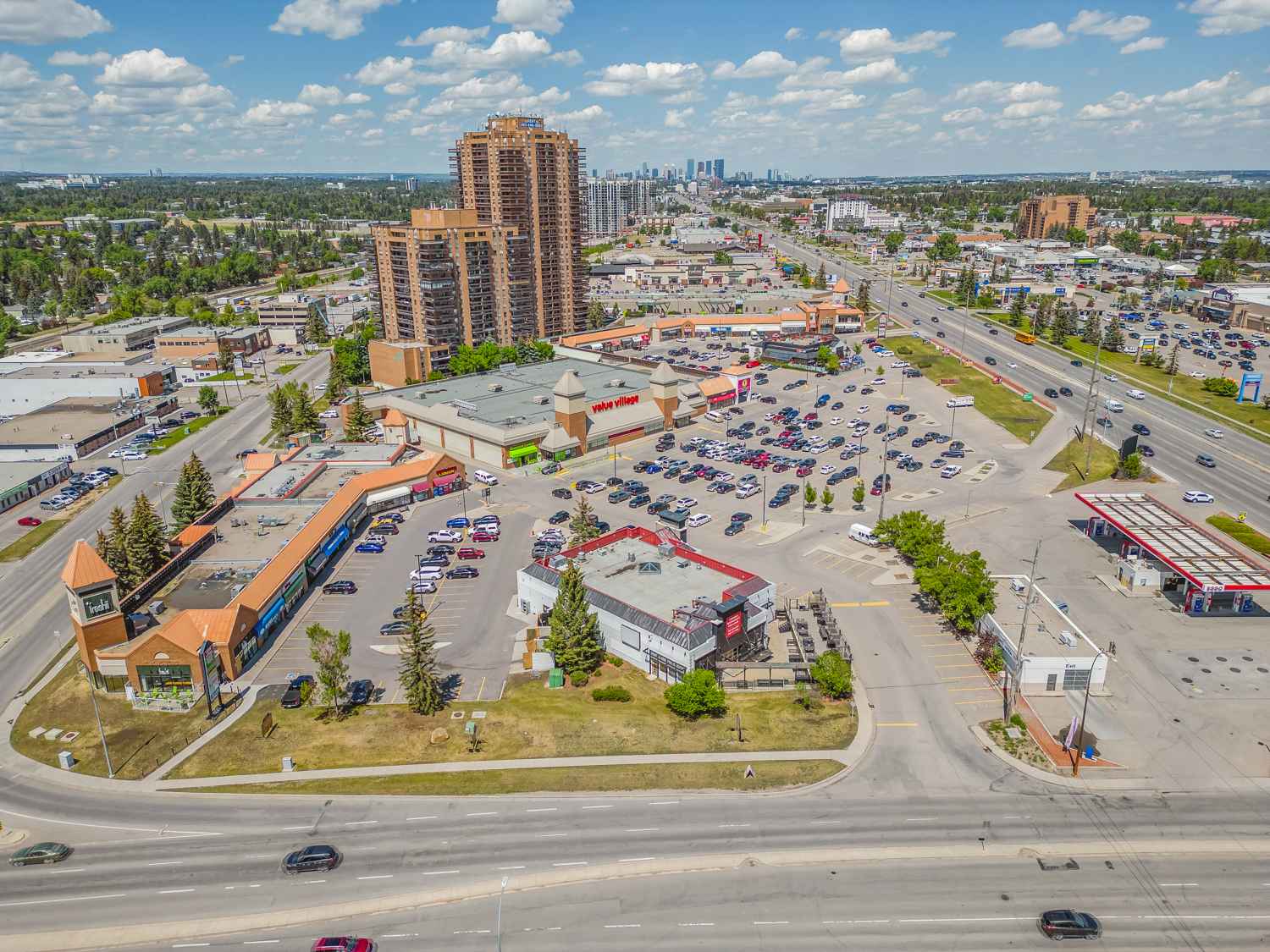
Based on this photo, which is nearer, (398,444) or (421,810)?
(421,810)

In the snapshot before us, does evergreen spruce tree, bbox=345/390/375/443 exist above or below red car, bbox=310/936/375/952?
above

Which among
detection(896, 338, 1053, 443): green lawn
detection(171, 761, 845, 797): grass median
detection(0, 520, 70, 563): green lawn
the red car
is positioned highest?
detection(896, 338, 1053, 443): green lawn

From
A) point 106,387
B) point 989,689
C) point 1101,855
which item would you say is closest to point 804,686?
point 989,689

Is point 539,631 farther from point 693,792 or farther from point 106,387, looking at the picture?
point 106,387

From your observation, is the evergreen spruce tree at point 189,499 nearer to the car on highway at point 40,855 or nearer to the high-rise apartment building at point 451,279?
the car on highway at point 40,855

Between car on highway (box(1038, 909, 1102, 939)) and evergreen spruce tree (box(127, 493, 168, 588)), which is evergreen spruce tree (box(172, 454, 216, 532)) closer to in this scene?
Result: evergreen spruce tree (box(127, 493, 168, 588))

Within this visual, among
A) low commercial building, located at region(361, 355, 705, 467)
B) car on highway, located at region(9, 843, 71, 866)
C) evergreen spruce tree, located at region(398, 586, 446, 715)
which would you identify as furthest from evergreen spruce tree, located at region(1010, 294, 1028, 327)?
car on highway, located at region(9, 843, 71, 866)
